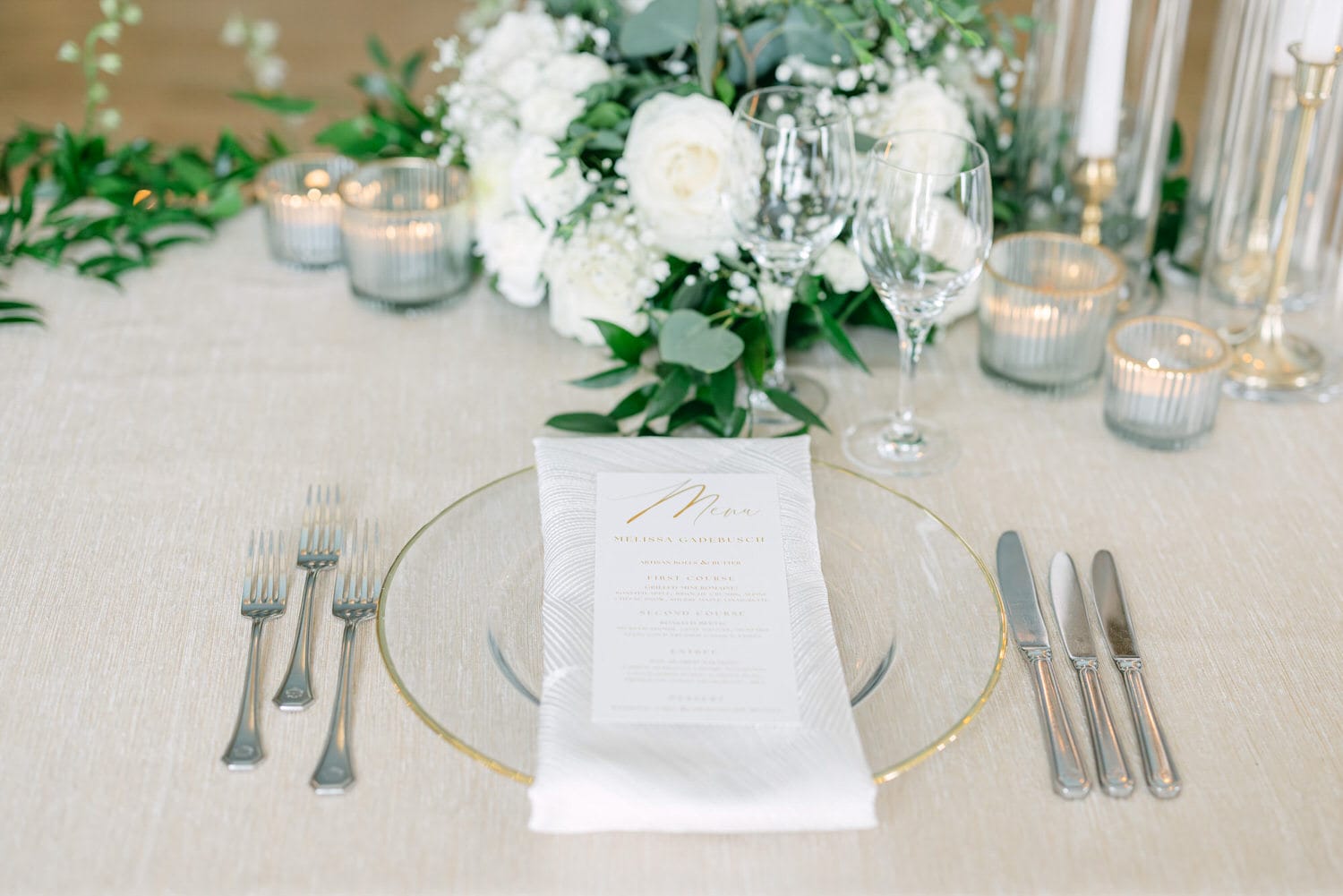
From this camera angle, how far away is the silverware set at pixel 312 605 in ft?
2.41

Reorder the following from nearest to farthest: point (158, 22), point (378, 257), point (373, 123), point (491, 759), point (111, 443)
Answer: point (491, 759) → point (111, 443) → point (378, 257) → point (373, 123) → point (158, 22)

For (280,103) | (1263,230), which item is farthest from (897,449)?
(280,103)

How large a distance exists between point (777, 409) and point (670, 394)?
11cm

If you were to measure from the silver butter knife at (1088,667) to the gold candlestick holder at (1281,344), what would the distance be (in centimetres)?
39

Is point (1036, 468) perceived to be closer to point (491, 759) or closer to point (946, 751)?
point (946, 751)

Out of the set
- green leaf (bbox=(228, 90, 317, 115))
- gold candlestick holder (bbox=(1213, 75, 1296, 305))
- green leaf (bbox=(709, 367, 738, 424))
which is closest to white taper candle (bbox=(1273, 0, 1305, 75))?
gold candlestick holder (bbox=(1213, 75, 1296, 305))

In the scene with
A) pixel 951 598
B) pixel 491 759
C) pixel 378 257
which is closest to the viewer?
pixel 491 759

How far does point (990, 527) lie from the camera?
38.2 inches

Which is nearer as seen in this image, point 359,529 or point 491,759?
point 491,759

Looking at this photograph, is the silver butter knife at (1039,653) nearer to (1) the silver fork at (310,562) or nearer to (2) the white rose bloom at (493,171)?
(1) the silver fork at (310,562)

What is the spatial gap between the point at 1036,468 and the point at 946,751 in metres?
0.37

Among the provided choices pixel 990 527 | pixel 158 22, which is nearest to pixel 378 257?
pixel 990 527

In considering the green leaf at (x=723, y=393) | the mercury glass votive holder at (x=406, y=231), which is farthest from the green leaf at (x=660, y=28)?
the green leaf at (x=723, y=393)

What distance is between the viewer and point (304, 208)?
1.32m
